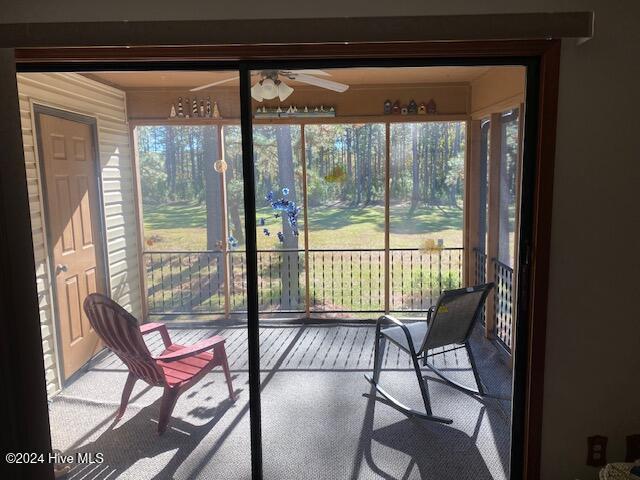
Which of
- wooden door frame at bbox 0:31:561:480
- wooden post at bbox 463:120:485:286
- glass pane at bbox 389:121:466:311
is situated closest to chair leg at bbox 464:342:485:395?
glass pane at bbox 389:121:466:311

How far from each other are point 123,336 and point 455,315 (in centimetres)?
176

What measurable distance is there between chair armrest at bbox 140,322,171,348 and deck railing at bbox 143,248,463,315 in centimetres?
6

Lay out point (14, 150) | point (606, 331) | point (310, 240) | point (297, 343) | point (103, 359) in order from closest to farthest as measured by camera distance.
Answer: point (14, 150), point (606, 331), point (103, 359), point (297, 343), point (310, 240)

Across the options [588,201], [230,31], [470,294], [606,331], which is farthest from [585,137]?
[230,31]

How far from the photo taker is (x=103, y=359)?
7.26 ft

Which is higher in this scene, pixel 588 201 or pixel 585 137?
pixel 585 137

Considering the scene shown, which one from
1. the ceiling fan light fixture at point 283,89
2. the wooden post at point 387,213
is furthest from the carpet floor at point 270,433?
the ceiling fan light fixture at point 283,89

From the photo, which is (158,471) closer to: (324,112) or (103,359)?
(103,359)

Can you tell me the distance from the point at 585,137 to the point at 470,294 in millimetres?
1133

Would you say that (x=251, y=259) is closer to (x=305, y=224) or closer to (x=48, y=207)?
(x=48, y=207)

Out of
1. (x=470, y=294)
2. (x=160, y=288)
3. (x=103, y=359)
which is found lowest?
(x=103, y=359)

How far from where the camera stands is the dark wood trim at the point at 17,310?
4.64 ft

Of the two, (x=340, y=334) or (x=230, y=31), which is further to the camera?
(x=340, y=334)

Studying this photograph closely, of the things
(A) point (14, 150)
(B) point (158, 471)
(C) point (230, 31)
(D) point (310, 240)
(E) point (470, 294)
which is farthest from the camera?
(D) point (310, 240)
